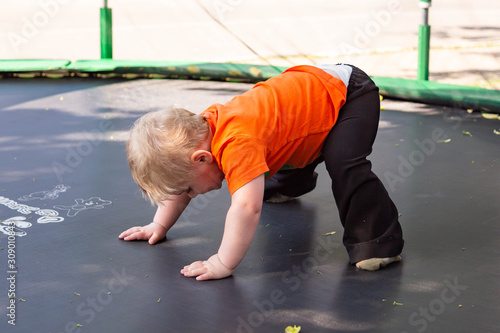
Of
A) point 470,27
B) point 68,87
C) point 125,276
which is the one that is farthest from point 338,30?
point 125,276

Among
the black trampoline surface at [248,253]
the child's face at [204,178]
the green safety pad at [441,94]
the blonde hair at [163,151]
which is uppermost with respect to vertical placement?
the blonde hair at [163,151]

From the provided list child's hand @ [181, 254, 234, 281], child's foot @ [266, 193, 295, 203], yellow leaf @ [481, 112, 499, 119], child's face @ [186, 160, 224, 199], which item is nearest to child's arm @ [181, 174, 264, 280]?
child's hand @ [181, 254, 234, 281]

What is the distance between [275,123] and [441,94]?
2.14 meters

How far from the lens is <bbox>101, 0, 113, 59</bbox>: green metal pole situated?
4.22 metres

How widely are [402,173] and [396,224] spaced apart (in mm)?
715

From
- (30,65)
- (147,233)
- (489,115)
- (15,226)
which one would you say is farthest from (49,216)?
(30,65)

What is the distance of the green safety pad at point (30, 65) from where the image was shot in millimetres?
4094

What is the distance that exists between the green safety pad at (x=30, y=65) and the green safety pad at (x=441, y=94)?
6.61 feet

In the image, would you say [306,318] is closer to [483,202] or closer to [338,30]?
[483,202]

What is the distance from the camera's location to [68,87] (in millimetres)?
3863

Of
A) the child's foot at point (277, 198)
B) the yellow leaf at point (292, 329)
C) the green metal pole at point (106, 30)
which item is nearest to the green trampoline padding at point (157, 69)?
the green metal pole at point (106, 30)

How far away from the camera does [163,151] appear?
59.1 inches

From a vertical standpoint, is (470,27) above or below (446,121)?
above

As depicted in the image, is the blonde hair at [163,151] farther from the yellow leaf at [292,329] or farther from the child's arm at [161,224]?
the yellow leaf at [292,329]
